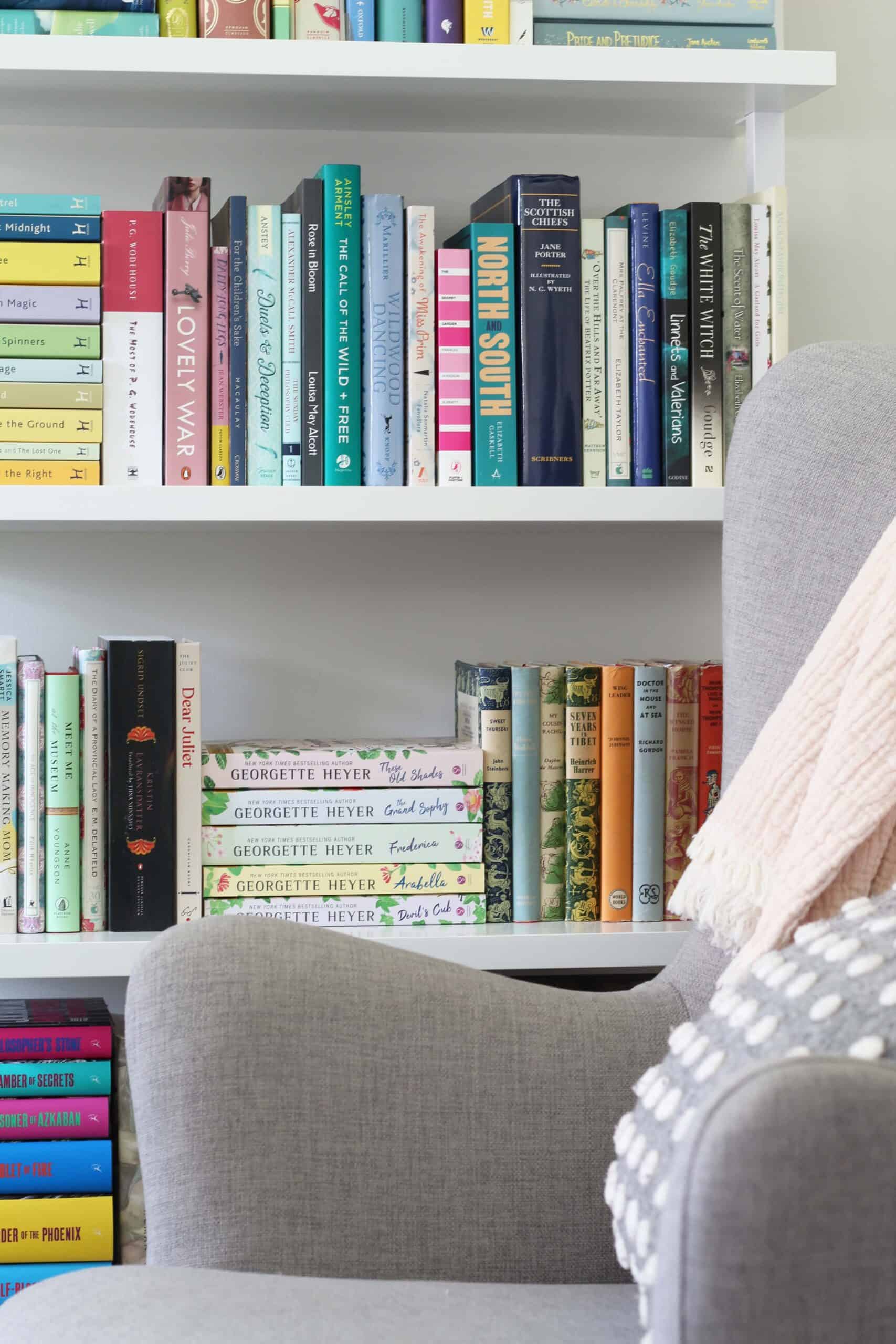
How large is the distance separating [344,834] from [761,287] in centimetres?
65

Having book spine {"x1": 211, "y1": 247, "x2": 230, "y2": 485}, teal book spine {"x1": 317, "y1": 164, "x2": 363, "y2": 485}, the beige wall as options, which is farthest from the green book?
the beige wall

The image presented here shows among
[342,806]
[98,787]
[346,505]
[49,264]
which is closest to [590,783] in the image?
[342,806]

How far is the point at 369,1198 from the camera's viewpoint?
0.75m

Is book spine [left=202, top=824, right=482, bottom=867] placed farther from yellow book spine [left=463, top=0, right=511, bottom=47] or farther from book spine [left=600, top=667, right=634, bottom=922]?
yellow book spine [left=463, top=0, right=511, bottom=47]

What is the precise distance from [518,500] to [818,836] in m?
0.54

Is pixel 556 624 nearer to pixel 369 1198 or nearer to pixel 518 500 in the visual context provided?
pixel 518 500

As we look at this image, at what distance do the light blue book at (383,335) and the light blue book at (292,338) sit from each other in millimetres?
57

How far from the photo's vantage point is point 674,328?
123 cm

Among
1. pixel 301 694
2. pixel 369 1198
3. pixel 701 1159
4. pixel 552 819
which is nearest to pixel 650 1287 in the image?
pixel 701 1159

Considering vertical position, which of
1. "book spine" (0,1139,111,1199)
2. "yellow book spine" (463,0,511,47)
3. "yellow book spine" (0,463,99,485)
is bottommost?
"book spine" (0,1139,111,1199)

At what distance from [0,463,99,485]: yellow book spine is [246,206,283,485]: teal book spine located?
15 cm

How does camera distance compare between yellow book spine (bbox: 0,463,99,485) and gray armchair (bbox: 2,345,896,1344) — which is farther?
yellow book spine (bbox: 0,463,99,485)

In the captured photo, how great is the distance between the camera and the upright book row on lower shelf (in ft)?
3.84

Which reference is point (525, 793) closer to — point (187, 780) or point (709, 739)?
point (709, 739)
